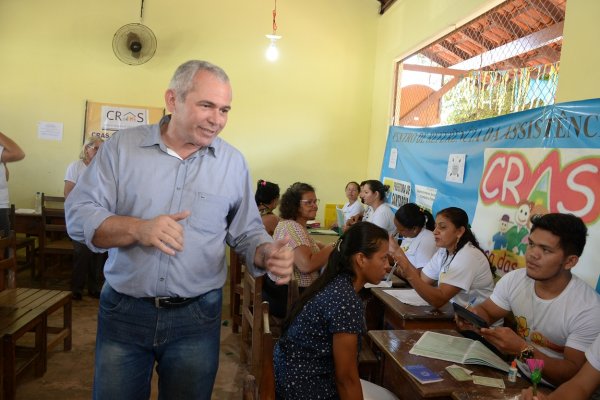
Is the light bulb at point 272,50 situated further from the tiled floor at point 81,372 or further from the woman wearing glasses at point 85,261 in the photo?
the tiled floor at point 81,372

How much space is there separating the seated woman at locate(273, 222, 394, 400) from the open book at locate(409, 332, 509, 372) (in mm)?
303

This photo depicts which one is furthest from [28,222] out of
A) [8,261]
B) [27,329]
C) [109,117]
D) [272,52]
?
[272,52]

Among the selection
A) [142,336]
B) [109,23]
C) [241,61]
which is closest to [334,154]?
[241,61]

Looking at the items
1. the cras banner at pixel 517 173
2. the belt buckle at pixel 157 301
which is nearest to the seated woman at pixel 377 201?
the cras banner at pixel 517 173

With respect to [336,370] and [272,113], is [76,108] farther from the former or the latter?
[336,370]

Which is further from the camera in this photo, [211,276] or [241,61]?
[241,61]

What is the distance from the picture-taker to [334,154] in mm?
5941

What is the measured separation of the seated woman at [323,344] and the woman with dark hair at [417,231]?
165 cm

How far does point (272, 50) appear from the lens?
5152 millimetres

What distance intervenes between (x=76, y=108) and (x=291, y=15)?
2.95 meters

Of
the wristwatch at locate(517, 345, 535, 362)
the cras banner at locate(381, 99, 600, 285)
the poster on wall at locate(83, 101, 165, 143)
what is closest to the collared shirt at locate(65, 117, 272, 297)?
the wristwatch at locate(517, 345, 535, 362)

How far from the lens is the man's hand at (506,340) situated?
1.74 meters

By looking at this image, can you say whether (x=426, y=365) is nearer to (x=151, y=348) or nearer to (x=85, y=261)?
(x=151, y=348)

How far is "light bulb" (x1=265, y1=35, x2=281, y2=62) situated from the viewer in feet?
16.6
